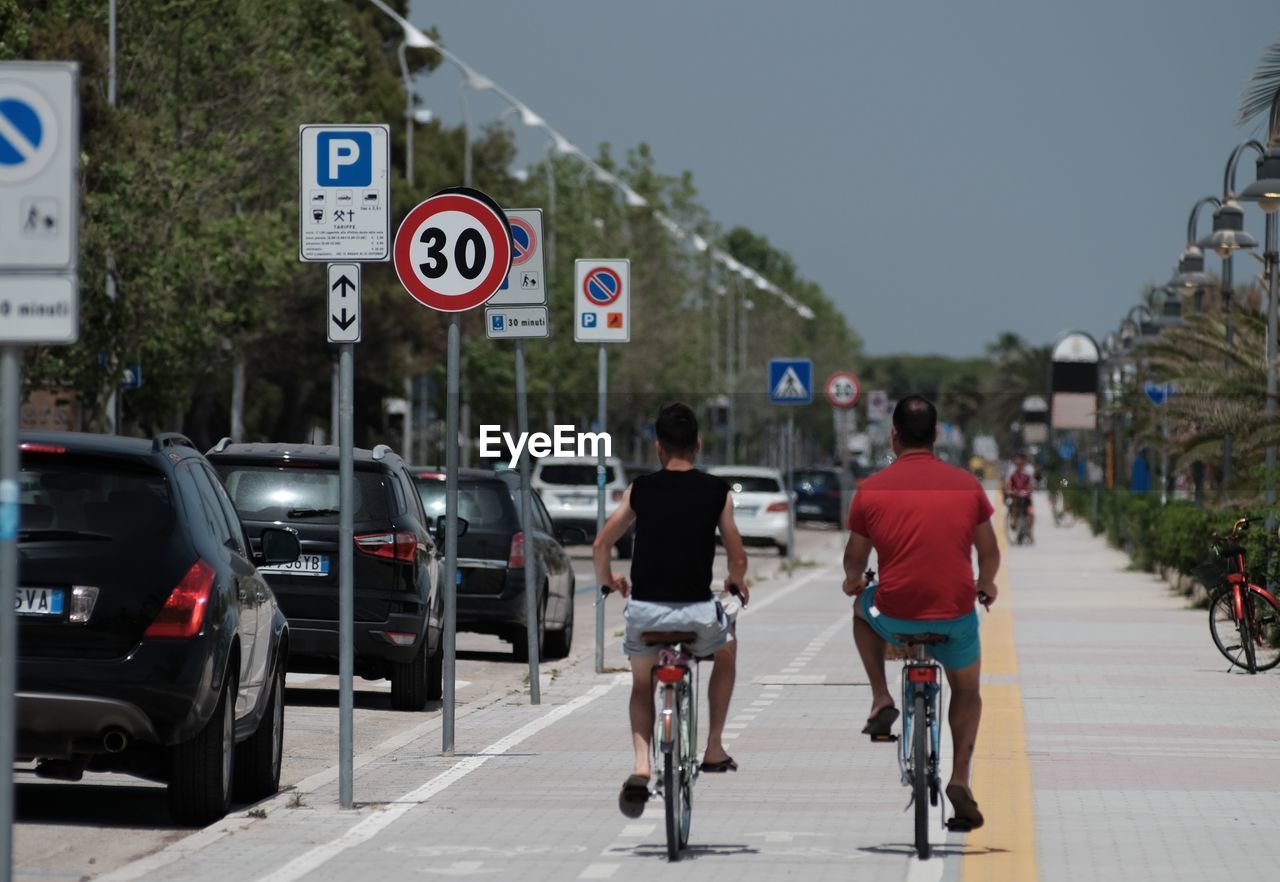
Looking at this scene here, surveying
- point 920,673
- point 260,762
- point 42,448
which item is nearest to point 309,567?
point 260,762

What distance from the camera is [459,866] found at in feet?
30.8

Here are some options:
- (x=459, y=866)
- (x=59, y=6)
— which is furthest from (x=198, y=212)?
(x=459, y=866)

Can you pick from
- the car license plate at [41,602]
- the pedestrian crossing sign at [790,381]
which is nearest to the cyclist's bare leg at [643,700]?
the car license plate at [41,602]

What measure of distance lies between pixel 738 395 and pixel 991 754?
3396 inches

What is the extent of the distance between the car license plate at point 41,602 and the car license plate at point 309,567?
5713 millimetres

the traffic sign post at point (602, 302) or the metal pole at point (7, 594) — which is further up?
the traffic sign post at point (602, 302)

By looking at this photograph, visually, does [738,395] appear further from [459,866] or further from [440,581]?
[459,866]

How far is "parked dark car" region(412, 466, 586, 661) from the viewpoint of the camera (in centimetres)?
2042

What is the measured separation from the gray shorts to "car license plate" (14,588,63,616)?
2286mm

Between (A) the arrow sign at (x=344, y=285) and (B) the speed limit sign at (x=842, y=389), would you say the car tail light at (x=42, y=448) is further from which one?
(B) the speed limit sign at (x=842, y=389)

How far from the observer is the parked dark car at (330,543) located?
52.5ft

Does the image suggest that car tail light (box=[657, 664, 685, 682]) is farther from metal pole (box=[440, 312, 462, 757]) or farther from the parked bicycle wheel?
the parked bicycle wheel

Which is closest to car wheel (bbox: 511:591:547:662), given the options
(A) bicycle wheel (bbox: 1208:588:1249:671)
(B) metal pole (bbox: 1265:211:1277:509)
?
(A) bicycle wheel (bbox: 1208:588:1249:671)

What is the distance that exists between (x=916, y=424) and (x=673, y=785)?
171cm
